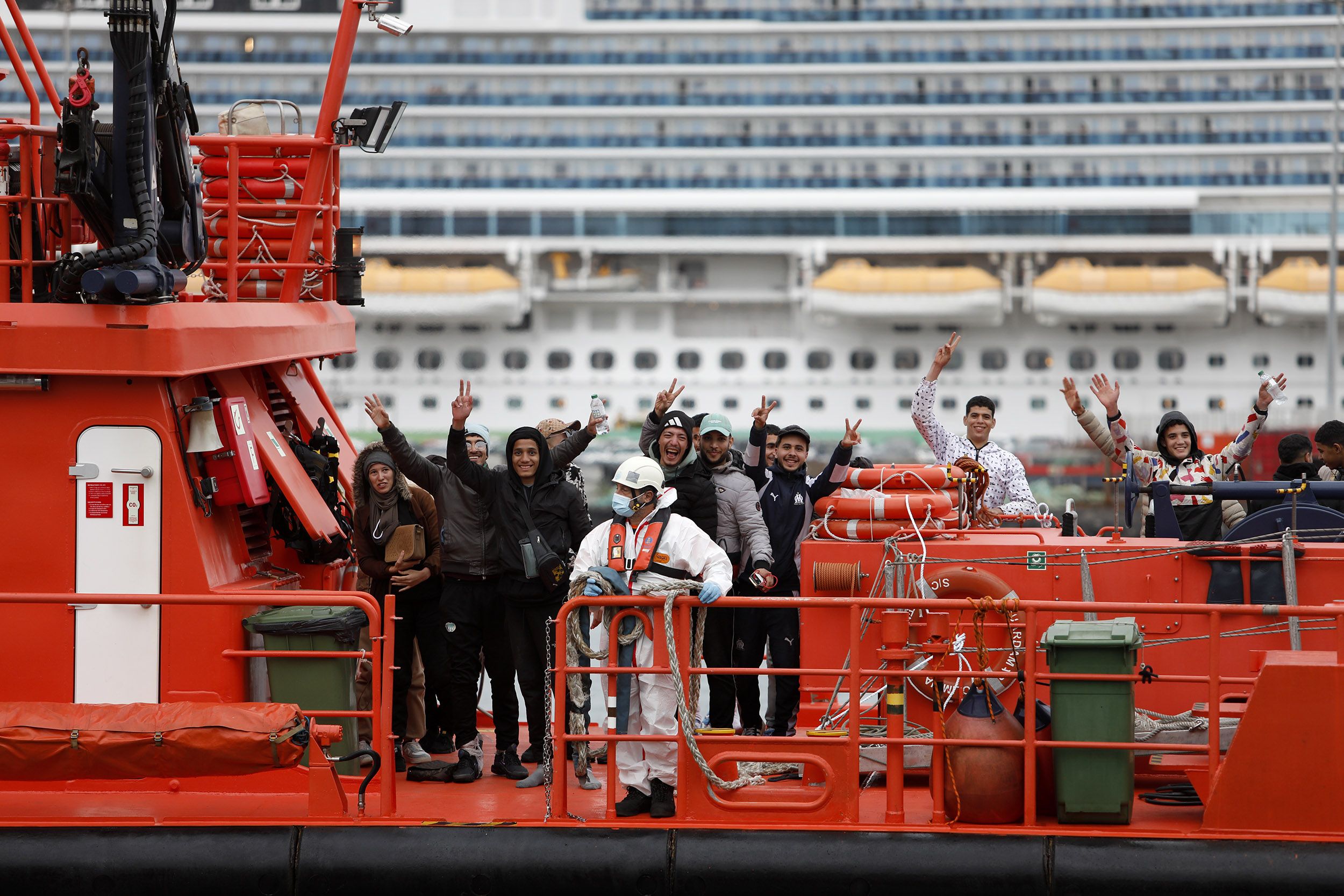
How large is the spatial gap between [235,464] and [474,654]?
1518 mm

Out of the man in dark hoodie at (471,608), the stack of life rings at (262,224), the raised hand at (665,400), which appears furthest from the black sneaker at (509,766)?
the stack of life rings at (262,224)

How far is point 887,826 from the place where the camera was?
546 centimetres

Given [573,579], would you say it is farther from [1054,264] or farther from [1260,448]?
[1054,264]

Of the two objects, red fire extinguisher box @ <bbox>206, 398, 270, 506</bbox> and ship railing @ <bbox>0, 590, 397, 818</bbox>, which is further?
red fire extinguisher box @ <bbox>206, 398, 270, 506</bbox>

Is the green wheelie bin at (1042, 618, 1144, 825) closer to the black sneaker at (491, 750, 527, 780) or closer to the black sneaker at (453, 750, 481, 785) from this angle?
the black sneaker at (491, 750, 527, 780)

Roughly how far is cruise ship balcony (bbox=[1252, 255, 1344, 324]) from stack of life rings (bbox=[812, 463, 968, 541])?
32.9 metres

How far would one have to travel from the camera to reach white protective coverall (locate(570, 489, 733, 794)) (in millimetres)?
5652

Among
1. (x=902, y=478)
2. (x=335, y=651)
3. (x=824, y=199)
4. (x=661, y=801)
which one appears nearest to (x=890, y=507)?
(x=902, y=478)

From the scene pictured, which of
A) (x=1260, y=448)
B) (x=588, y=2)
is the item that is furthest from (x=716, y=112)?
(x=1260, y=448)

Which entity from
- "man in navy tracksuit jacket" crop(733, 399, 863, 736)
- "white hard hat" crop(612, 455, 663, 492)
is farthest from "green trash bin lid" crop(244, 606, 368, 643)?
"man in navy tracksuit jacket" crop(733, 399, 863, 736)

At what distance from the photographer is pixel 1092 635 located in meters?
5.42

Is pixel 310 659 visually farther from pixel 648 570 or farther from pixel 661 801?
pixel 661 801

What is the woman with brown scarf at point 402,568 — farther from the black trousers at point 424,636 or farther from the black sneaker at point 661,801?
the black sneaker at point 661,801

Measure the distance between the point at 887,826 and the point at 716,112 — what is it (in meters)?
35.5
